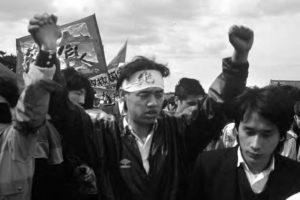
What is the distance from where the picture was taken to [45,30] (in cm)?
276

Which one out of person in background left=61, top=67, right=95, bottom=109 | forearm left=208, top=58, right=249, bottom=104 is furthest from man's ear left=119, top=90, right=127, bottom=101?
person in background left=61, top=67, right=95, bottom=109

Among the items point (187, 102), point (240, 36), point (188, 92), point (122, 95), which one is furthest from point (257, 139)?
point (188, 92)

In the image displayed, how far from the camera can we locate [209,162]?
10.0ft

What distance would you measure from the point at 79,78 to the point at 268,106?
248cm

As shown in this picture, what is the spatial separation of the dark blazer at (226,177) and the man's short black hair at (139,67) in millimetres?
618

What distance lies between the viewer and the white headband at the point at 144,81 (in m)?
3.28

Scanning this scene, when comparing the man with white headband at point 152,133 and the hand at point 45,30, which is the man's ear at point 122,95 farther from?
the hand at point 45,30

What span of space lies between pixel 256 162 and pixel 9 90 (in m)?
1.51

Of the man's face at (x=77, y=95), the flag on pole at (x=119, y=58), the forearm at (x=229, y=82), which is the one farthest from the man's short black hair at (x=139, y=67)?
the flag on pole at (x=119, y=58)

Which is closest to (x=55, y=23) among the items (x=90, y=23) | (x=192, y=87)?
(x=192, y=87)

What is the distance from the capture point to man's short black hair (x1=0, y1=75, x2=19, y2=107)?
128 inches

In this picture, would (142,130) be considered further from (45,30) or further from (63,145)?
(45,30)

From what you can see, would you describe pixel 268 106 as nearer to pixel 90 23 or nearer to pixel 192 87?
pixel 192 87

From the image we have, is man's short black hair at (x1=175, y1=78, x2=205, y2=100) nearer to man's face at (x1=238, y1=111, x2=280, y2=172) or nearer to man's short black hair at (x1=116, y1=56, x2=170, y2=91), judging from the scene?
man's short black hair at (x1=116, y1=56, x2=170, y2=91)
